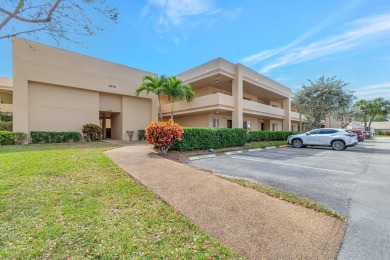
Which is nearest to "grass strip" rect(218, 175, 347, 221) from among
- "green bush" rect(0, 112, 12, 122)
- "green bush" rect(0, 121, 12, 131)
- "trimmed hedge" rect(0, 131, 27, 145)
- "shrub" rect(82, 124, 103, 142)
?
"shrub" rect(82, 124, 103, 142)

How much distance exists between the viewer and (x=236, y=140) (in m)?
14.8

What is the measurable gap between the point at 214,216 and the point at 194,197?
880 millimetres

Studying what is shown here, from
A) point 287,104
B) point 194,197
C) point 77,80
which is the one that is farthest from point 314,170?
point 287,104

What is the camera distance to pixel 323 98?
20.0 m

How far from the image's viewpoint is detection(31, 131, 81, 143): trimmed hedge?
14.1 m

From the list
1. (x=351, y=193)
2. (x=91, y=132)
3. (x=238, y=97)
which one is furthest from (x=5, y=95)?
(x=351, y=193)

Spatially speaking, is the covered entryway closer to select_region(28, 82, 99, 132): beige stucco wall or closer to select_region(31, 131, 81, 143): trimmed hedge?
select_region(28, 82, 99, 132): beige stucco wall

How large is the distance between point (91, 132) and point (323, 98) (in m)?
22.6

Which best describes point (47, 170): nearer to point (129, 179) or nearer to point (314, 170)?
point (129, 179)

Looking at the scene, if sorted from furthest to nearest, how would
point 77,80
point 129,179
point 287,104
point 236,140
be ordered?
point 287,104, point 77,80, point 236,140, point 129,179

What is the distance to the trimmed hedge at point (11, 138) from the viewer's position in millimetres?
12562

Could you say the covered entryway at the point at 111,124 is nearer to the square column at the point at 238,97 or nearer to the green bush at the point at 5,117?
the green bush at the point at 5,117

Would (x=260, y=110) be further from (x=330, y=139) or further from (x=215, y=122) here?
Answer: (x=330, y=139)

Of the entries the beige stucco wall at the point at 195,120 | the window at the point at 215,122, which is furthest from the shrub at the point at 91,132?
the window at the point at 215,122
